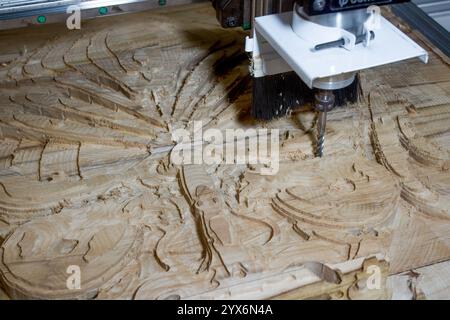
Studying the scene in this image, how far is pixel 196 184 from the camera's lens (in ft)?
2.80

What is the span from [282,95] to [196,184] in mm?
225

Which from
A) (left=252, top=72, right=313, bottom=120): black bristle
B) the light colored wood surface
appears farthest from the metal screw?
the light colored wood surface

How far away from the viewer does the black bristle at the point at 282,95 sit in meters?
0.93

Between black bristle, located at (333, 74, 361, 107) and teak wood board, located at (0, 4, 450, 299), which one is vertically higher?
black bristle, located at (333, 74, 361, 107)

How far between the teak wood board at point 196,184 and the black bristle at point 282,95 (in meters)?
0.02

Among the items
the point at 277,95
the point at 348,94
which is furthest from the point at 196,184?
the point at 348,94

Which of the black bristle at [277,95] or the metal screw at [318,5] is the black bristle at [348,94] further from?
the metal screw at [318,5]

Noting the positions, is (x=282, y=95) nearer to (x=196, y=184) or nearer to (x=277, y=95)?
(x=277, y=95)

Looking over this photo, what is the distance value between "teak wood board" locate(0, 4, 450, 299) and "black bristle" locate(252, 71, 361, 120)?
0.06 ft

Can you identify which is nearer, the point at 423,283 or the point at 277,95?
the point at 423,283

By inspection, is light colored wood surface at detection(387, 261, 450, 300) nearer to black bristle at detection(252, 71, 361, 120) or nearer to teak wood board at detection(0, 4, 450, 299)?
teak wood board at detection(0, 4, 450, 299)

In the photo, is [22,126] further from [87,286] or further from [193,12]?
[193,12]

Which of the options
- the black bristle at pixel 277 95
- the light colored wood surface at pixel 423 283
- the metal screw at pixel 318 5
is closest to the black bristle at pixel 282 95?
the black bristle at pixel 277 95

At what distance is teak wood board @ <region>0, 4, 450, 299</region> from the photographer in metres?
0.74
